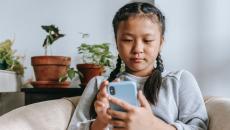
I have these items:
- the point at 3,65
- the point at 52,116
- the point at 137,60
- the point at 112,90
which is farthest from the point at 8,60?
the point at 112,90

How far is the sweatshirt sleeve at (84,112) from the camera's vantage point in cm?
97

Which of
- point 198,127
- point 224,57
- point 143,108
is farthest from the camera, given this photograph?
point 224,57

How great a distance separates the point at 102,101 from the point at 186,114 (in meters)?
0.29

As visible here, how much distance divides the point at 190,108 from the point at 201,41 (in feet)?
1.94

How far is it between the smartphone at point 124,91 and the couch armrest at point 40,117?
1.08 ft

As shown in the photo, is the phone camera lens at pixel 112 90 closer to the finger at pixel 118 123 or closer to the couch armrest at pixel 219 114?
the finger at pixel 118 123

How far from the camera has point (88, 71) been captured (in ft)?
4.86

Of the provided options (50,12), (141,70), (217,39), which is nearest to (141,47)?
(141,70)

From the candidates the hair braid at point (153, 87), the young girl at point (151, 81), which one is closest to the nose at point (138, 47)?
the young girl at point (151, 81)

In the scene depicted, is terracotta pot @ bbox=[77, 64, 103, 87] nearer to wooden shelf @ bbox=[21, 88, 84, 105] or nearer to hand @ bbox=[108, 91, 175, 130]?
wooden shelf @ bbox=[21, 88, 84, 105]

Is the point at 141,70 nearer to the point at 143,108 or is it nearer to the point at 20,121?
the point at 143,108

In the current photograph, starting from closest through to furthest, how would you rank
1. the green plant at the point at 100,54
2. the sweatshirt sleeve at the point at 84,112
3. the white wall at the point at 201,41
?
the sweatshirt sleeve at the point at 84,112 → the white wall at the point at 201,41 → the green plant at the point at 100,54

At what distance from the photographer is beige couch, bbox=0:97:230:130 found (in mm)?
891

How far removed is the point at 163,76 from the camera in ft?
3.32
